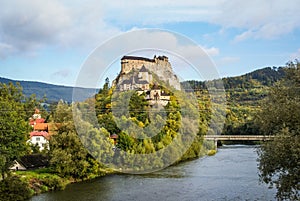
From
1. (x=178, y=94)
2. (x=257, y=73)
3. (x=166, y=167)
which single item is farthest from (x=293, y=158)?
(x=257, y=73)

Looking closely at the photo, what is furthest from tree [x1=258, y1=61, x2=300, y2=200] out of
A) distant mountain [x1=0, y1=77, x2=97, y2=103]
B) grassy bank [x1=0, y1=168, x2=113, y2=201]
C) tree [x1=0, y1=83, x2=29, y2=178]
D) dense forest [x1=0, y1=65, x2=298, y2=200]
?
distant mountain [x1=0, y1=77, x2=97, y2=103]

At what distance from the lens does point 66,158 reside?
25.5 m

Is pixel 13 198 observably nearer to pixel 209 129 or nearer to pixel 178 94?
pixel 178 94

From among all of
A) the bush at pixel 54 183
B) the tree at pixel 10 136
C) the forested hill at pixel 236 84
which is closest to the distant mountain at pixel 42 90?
the forested hill at pixel 236 84

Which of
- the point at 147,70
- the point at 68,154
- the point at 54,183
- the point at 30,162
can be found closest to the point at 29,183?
the point at 54,183

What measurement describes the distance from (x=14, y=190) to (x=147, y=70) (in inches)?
695

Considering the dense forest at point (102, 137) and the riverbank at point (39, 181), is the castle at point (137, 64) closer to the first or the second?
the dense forest at point (102, 137)

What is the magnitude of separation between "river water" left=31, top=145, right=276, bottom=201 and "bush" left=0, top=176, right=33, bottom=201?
585 mm

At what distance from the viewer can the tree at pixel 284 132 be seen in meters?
12.0

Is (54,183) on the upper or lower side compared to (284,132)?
lower

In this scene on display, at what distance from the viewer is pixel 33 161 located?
95.1 feet

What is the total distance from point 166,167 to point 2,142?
1275 centimetres

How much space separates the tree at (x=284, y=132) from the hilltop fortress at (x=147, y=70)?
17550 mm

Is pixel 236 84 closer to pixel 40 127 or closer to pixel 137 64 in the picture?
pixel 40 127
